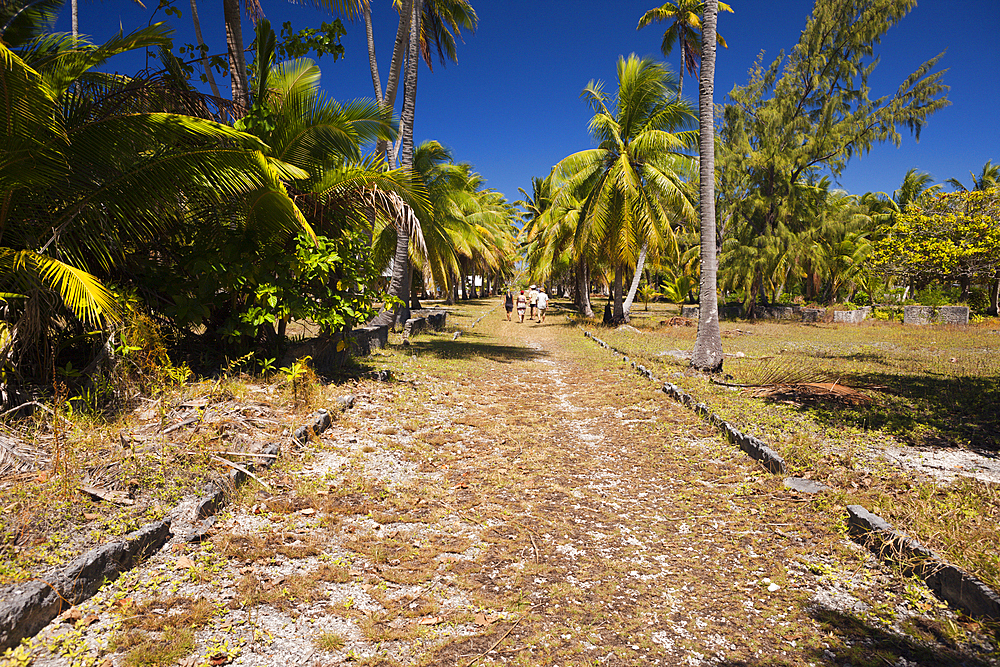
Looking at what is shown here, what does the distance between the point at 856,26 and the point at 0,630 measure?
3157 cm

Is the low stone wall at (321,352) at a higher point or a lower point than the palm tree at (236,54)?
lower

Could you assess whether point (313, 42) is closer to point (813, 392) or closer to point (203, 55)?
point (203, 55)

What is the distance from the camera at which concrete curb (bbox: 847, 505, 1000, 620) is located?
289 centimetres

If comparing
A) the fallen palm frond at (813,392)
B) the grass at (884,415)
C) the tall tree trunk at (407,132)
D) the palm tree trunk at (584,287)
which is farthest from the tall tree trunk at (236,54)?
the palm tree trunk at (584,287)

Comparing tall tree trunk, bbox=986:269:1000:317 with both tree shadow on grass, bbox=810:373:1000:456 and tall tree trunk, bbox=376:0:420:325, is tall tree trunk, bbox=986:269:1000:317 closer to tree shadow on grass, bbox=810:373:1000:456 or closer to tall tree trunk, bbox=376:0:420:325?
tree shadow on grass, bbox=810:373:1000:456

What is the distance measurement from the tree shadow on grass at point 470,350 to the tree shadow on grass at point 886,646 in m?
9.68

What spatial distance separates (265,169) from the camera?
5586 mm

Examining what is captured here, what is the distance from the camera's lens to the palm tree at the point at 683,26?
24.7 meters

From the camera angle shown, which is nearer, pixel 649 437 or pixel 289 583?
pixel 289 583

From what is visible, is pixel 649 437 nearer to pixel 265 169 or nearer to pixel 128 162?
pixel 265 169

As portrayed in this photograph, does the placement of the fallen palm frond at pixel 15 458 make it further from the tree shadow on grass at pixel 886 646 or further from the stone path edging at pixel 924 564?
the stone path edging at pixel 924 564

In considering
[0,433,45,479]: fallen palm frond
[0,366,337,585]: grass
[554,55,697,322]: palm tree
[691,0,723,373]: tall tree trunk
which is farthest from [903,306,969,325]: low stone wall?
[0,433,45,479]: fallen palm frond

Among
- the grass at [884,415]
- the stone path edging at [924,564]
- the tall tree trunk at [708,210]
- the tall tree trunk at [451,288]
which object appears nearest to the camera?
the stone path edging at [924,564]

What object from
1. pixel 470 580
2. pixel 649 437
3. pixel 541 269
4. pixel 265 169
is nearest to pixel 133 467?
pixel 470 580
